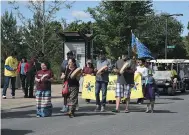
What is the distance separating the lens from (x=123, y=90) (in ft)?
40.5

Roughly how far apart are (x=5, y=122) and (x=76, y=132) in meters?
2.29

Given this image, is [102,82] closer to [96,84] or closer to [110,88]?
[96,84]

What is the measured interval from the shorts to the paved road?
594mm

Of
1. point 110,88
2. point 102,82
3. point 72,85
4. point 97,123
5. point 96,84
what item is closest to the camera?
point 97,123

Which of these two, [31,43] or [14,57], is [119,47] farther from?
[14,57]

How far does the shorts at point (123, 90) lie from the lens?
12242mm

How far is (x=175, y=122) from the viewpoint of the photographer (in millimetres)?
10445

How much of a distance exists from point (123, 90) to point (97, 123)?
2.41 meters

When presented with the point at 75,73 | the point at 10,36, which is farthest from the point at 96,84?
the point at 10,36

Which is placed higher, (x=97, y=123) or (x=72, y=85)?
(x=72, y=85)

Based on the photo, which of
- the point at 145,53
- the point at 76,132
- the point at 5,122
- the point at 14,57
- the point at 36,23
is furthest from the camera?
the point at 36,23

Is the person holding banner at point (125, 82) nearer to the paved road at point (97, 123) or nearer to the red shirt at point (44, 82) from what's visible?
the paved road at point (97, 123)

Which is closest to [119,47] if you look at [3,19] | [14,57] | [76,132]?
[3,19]

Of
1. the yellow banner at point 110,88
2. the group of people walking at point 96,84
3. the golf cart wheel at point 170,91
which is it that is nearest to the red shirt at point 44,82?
the group of people walking at point 96,84
